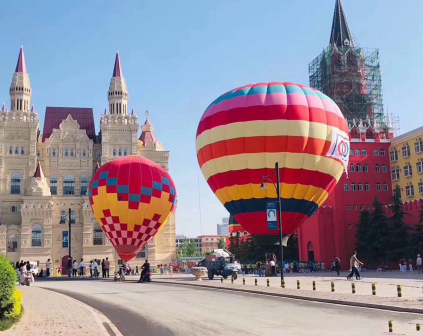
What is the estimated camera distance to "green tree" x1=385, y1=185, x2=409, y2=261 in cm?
5066

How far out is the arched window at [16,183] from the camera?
7556cm

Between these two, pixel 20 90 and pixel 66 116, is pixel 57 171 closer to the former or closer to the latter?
pixel 66 116

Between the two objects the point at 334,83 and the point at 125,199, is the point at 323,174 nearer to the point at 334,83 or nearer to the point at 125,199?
the point at 125,199

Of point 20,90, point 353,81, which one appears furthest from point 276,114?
point 20,90

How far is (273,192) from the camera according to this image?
33.3 m

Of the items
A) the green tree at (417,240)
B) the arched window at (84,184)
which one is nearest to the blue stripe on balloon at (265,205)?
the green tree at (417,240)

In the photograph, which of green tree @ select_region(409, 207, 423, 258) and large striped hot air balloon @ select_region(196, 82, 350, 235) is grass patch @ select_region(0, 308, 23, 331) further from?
green tree @ select_region(409, 207, 423, 258)

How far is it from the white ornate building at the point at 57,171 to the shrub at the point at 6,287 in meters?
60.6

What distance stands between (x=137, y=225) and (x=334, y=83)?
38.4m

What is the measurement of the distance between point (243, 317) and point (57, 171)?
6771cm

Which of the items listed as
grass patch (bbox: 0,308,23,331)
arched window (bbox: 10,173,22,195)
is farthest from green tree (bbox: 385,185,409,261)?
arched window (bbox: 10,173,22,195)

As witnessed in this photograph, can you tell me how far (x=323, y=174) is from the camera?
34.4m

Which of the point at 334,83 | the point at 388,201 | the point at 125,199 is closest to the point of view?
the point at 125,199

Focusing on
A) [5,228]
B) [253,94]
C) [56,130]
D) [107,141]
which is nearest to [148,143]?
[107,141]
